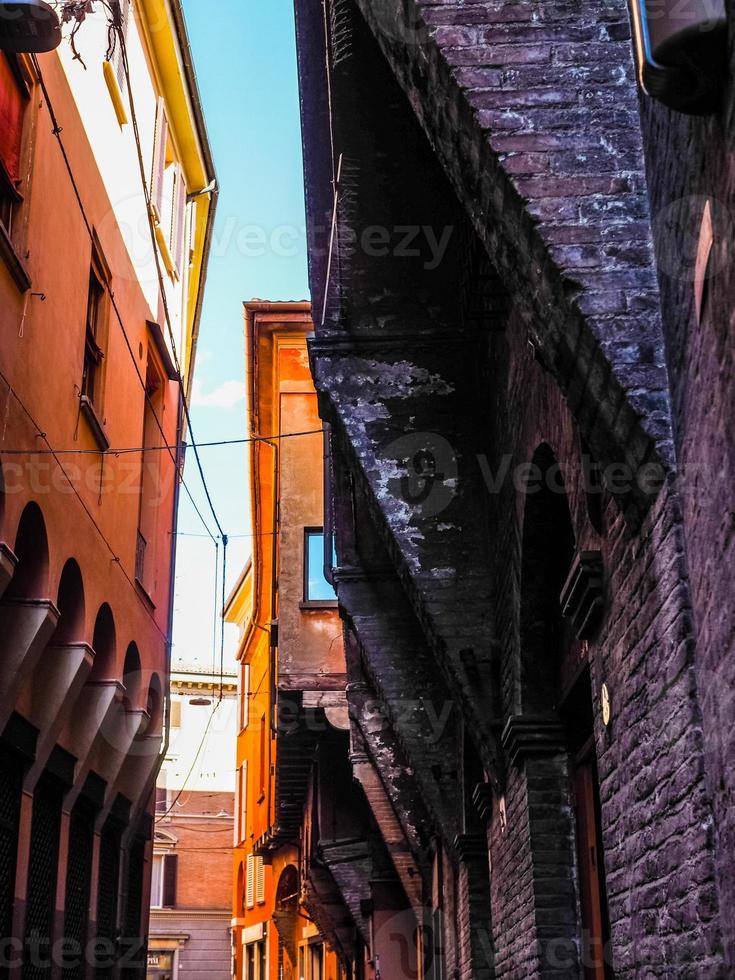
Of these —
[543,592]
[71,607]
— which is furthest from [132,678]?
[543,592]

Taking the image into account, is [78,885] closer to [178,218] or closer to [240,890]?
[178,218]

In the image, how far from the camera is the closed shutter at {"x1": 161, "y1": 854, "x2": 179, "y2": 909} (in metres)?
37.9

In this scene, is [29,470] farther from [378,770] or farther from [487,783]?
[378,770]

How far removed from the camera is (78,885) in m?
11.8

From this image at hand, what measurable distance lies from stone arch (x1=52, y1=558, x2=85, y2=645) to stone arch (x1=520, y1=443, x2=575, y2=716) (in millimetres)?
5249

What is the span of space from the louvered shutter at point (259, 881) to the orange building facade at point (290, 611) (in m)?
1.81

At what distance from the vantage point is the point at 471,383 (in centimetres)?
784

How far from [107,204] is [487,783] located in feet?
24.7

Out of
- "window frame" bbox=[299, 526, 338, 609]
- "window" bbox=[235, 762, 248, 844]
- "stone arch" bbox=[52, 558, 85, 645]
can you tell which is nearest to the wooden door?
→ "stone arch" bbox=[52, 558, 85, 645]

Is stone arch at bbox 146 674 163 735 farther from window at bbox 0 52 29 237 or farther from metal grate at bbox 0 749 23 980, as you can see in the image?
window at bbox 0 52 29 237

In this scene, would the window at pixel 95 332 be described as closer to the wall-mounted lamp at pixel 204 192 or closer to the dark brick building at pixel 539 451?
the dark brick building at pixel 539 451

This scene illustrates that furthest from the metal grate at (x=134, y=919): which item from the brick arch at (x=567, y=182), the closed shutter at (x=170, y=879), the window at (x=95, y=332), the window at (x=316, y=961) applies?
the closed shutter at (x=170, y=879)

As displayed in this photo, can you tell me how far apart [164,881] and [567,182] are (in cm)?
3733

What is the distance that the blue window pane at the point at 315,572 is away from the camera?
16.2 meters
